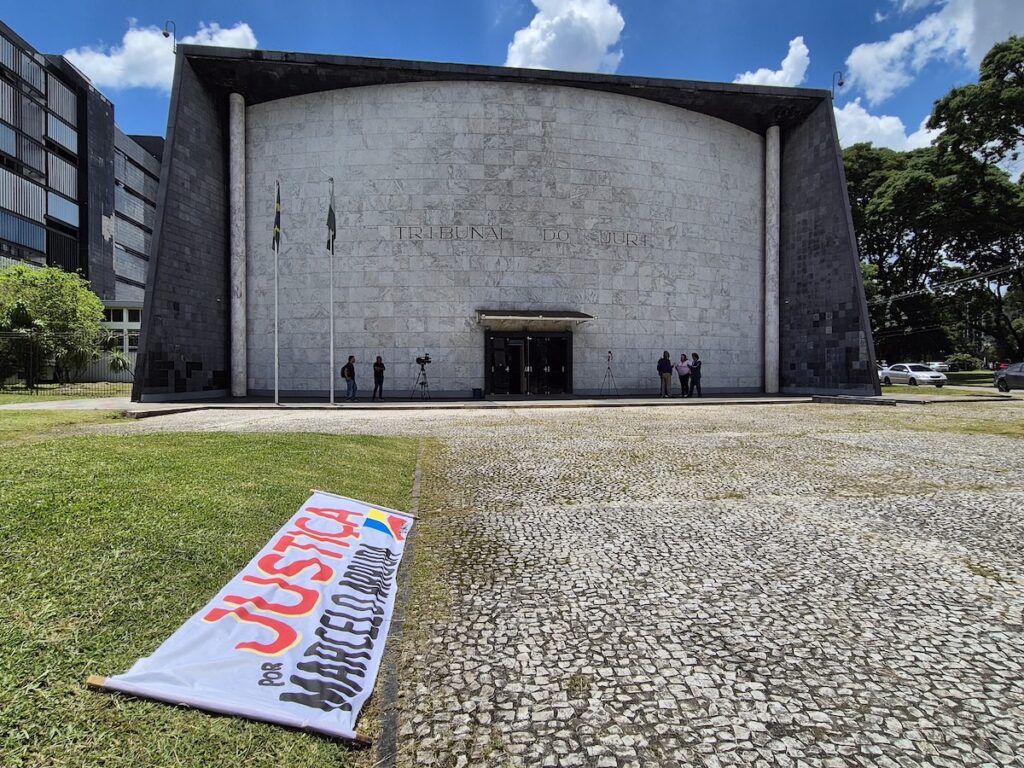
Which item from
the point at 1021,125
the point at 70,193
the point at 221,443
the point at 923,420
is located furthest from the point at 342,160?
the point at 1021,125

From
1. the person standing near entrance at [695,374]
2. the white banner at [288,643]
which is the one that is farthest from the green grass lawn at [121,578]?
the person standing near entrance at [695,374]

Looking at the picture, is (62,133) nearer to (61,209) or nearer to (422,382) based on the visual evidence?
(61,209)

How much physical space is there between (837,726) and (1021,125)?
45.5m

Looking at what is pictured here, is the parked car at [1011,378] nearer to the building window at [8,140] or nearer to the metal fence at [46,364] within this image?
the metal fence at [46,364]

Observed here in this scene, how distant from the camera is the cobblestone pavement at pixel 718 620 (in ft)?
7.41

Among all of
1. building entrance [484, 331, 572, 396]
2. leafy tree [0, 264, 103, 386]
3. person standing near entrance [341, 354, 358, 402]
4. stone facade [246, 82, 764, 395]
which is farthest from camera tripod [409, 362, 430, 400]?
leafy tree [0, 264, 103, 386]

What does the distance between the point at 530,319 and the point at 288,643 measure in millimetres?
21437

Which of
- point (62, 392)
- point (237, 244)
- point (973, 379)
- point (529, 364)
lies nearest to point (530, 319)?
point (529, 364)

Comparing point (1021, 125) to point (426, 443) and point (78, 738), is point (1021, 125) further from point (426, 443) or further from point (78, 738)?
point (78, 738)

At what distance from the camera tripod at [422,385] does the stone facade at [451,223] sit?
20.5 inches

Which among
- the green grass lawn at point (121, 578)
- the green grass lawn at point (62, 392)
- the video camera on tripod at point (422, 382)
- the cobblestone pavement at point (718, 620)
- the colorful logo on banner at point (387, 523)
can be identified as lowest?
the cobblestone pavement at point (718, 620)

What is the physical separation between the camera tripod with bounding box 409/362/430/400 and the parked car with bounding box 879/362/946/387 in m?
30.7

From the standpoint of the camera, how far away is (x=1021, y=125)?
109 ft

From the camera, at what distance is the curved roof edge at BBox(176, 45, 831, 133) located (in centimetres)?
2312
